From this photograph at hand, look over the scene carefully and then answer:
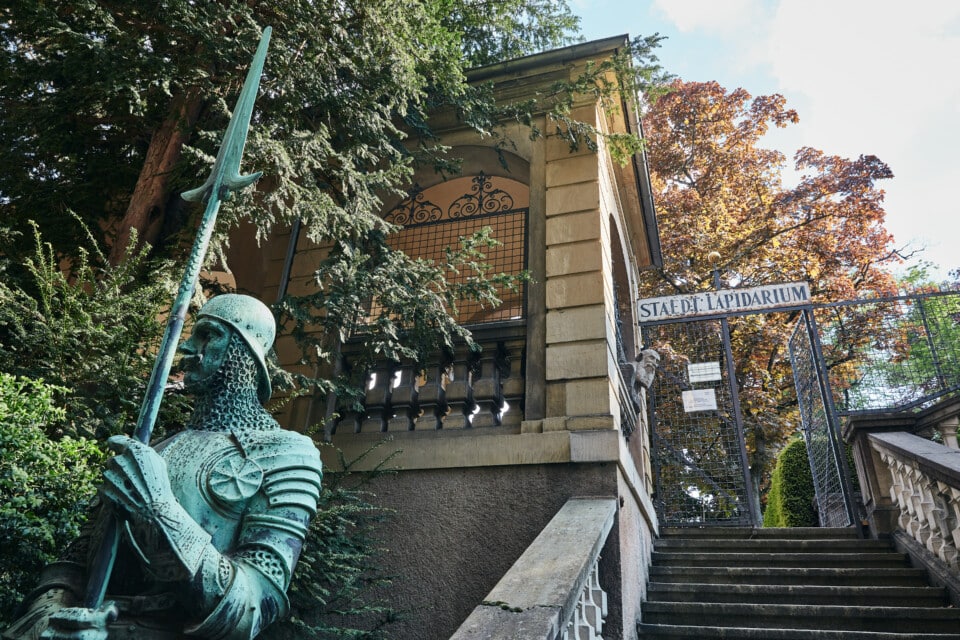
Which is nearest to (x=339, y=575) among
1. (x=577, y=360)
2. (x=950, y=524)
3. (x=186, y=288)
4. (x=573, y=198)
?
(x=577, y=360)

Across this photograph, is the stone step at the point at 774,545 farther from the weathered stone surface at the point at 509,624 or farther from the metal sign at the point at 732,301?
the weathered stone surface at the point at 509,624

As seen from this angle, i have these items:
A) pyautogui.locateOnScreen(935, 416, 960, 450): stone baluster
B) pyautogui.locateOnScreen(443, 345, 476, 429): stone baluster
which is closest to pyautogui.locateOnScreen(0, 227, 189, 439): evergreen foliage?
pyautogui.locateOnScreen(443, 345, 476, 429): stone baluster

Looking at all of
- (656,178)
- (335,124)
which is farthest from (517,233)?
(656,178)

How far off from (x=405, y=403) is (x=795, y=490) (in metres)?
8.27

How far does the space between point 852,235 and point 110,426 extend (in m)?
18.8

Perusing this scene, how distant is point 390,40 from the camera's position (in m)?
5.04

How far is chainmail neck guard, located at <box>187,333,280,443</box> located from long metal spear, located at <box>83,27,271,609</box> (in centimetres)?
18

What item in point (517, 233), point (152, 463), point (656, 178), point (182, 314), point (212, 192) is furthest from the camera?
point (656, 178)

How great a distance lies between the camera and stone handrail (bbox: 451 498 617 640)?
8.47ft

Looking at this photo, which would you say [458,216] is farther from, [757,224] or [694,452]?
[757,224]

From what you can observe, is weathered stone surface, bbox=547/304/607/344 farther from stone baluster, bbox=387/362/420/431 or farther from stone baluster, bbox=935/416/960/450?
stone baluster, bbox=935/416/960/450

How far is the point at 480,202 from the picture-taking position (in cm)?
735

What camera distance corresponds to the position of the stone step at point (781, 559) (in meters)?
5.73

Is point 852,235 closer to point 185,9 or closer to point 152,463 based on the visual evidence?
point 185,9
